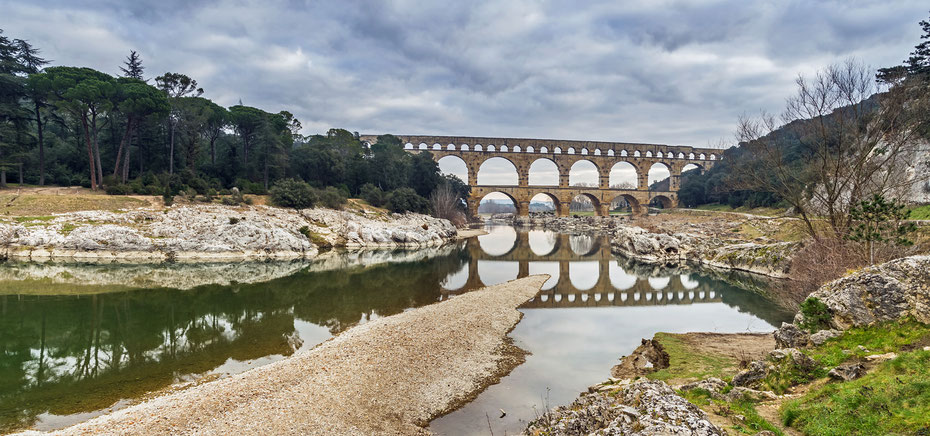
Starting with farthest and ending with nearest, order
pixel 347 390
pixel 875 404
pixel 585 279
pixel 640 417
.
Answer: pixel 585 279 → pixel 347 390 → pixel 875 404 → pixel 640 417

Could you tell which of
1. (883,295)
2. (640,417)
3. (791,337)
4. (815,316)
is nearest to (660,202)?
(815,316)

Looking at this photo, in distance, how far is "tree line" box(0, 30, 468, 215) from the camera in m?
32.2

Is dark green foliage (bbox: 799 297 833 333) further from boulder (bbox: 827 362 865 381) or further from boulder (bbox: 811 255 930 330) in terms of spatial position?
boulder (bbox: 827 362 865 381)

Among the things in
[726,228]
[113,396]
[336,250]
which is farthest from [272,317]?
[726,228]

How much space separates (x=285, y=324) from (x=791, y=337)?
14205 mm

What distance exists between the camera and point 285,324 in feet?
46.4

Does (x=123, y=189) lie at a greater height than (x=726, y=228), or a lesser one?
greater

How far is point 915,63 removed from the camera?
1098 inches

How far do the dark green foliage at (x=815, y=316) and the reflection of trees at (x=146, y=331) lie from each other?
12.5 metres

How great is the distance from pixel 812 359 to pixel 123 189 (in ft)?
139

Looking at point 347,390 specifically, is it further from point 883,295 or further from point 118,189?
point 118,189

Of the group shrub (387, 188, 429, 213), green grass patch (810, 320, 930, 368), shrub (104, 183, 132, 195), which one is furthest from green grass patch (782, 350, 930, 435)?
shrub (387, 188, 429, 213)

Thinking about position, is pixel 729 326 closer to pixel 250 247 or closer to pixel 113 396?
pixel 113 396

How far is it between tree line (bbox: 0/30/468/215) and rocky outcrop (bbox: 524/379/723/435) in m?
38.9
